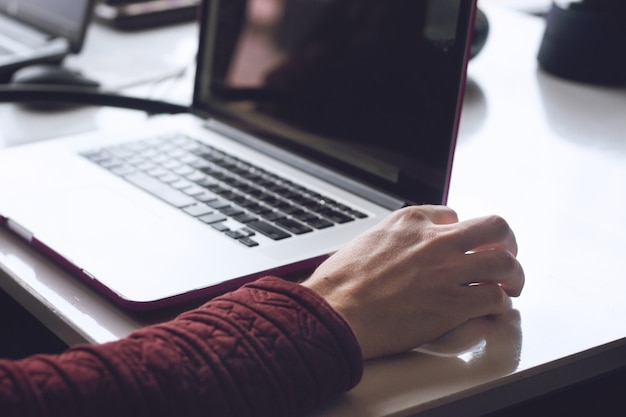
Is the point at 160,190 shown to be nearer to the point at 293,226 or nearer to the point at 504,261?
the point at 293,226

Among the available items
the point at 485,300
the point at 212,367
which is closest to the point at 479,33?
the point at 485,300

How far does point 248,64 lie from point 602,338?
512mm

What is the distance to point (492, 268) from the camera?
649 millimetres

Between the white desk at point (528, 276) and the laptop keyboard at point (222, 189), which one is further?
the laptop keyboard at point (222, 189)

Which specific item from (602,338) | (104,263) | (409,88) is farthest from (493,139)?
(104,263)

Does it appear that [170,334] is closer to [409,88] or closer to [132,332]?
[132,332]

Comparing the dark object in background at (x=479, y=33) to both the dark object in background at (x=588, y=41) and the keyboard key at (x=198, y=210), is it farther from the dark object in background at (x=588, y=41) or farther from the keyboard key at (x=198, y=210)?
the keyboard key at (x=198, y=210)

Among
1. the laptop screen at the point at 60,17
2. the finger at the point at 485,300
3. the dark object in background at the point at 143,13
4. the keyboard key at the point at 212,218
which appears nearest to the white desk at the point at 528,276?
the finger at the point at 485,300

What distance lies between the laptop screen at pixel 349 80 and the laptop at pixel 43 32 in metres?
0.33

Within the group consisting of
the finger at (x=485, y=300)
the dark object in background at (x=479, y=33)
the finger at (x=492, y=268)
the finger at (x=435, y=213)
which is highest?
the dark object in background at (x=479, y=33)

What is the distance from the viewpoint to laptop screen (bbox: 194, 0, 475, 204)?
77 cm

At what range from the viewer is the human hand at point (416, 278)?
2.01 feet

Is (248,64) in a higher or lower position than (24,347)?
higher

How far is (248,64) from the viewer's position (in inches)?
38.5
